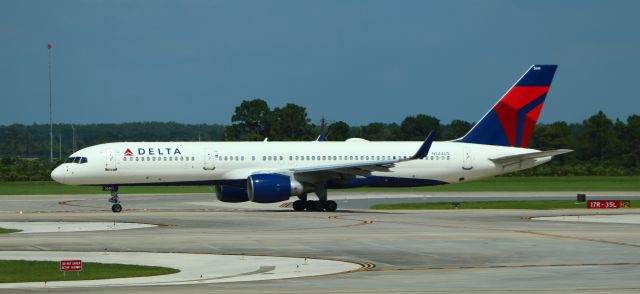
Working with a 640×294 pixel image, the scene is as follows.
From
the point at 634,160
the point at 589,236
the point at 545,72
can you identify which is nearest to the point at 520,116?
the point at 545,72

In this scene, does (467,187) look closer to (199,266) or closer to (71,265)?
(199,266)

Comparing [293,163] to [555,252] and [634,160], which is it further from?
[634,160]

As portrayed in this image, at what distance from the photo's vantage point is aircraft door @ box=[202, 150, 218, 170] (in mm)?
58375

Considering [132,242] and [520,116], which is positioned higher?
[520,116]

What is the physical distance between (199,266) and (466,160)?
33.1m

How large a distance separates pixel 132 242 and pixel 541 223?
59.1 feet

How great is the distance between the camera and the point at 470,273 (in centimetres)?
2903

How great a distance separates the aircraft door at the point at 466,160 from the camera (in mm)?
61875

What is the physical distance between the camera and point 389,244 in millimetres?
37719

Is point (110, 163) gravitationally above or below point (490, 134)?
below

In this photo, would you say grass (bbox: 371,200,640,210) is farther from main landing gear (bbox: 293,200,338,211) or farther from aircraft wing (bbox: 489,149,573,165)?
main landing gear (bbox: 293,200,338,211)

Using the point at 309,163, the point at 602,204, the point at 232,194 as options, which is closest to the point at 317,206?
the point at 309,163

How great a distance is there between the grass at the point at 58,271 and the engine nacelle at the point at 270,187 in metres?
24.4

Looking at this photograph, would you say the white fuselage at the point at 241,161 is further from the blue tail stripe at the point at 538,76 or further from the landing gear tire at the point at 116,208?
the blue tail stripe at the point at 538,76
